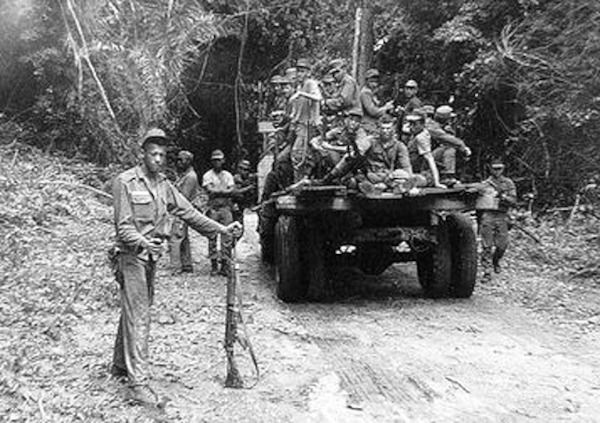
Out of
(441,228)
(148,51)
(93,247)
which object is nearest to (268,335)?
(441,228)

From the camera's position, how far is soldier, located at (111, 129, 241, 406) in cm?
584

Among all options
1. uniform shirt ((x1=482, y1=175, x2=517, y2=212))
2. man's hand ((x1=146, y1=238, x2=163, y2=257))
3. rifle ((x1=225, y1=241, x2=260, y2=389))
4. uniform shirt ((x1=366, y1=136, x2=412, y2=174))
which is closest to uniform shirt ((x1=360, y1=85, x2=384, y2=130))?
uniform shirt ((x1=366, y1=136, x2=412, y2=174))

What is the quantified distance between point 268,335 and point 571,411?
10.7 feet

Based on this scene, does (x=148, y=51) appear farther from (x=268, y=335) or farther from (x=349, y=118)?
(x=268, y=335)

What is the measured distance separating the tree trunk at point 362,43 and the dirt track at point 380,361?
8.63 metres

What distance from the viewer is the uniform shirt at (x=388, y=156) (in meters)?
9.65

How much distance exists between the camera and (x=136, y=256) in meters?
5.91

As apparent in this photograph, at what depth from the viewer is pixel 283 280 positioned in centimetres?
984

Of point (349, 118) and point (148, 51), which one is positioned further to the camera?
point (148, 51)

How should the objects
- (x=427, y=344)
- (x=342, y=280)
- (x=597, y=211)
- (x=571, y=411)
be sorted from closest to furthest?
(x=571, y=411) → (x=427, y=344) → (x=342, y=280) → (x=597, y=211)

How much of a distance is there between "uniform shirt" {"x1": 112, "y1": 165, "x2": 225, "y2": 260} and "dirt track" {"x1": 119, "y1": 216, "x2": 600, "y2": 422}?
122cm

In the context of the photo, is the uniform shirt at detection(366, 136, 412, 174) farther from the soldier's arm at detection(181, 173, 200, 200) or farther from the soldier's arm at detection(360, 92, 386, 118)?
the soldier's arm at detection(181, 173, 200, 200)

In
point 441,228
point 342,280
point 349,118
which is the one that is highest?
point 349,118

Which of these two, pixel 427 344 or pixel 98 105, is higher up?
pixel 98 105
